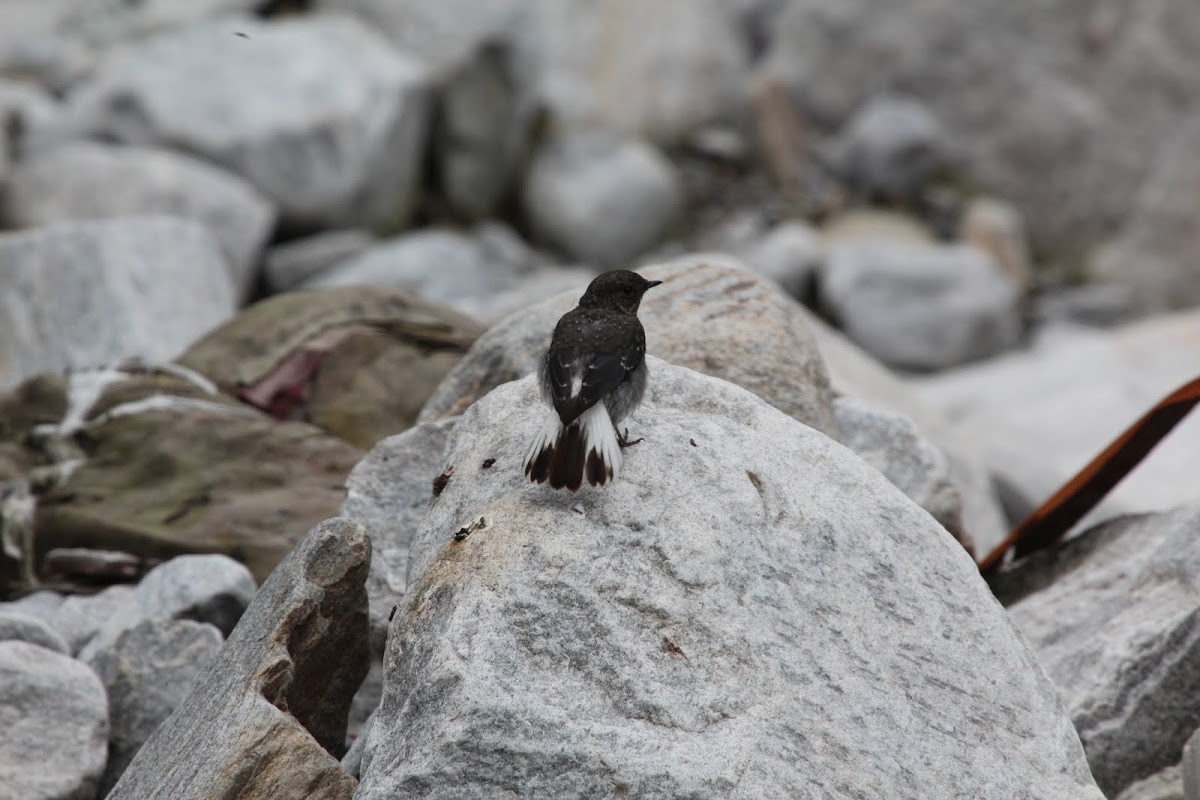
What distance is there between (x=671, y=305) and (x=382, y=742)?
Answer: 2649 mm

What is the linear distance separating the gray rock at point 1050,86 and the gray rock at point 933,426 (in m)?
11.4

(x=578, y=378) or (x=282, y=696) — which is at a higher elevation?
(x=578, y=378)

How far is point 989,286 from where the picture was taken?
16031mm

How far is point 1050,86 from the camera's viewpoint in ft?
64.1

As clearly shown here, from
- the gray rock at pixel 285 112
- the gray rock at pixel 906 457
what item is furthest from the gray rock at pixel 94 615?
the gray rock at pixel 285 112

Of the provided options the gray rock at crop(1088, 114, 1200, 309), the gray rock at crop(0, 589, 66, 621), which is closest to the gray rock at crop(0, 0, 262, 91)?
the gray rock at crop(1088, 114, 1200, 309)

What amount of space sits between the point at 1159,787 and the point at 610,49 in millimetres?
14673

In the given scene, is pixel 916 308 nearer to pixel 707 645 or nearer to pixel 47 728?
pixel 47 728

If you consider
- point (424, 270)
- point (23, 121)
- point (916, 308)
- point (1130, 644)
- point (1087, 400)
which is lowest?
point (916, 308)

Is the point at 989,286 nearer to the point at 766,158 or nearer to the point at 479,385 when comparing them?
the point at 766,158

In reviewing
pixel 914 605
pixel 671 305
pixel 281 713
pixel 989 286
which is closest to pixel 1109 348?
pixel 989 286

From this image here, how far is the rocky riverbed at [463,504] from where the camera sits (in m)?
3.62

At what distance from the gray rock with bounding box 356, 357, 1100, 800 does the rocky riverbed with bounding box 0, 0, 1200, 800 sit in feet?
0.04

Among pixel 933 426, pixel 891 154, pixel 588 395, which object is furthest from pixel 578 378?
pixel 891 154
